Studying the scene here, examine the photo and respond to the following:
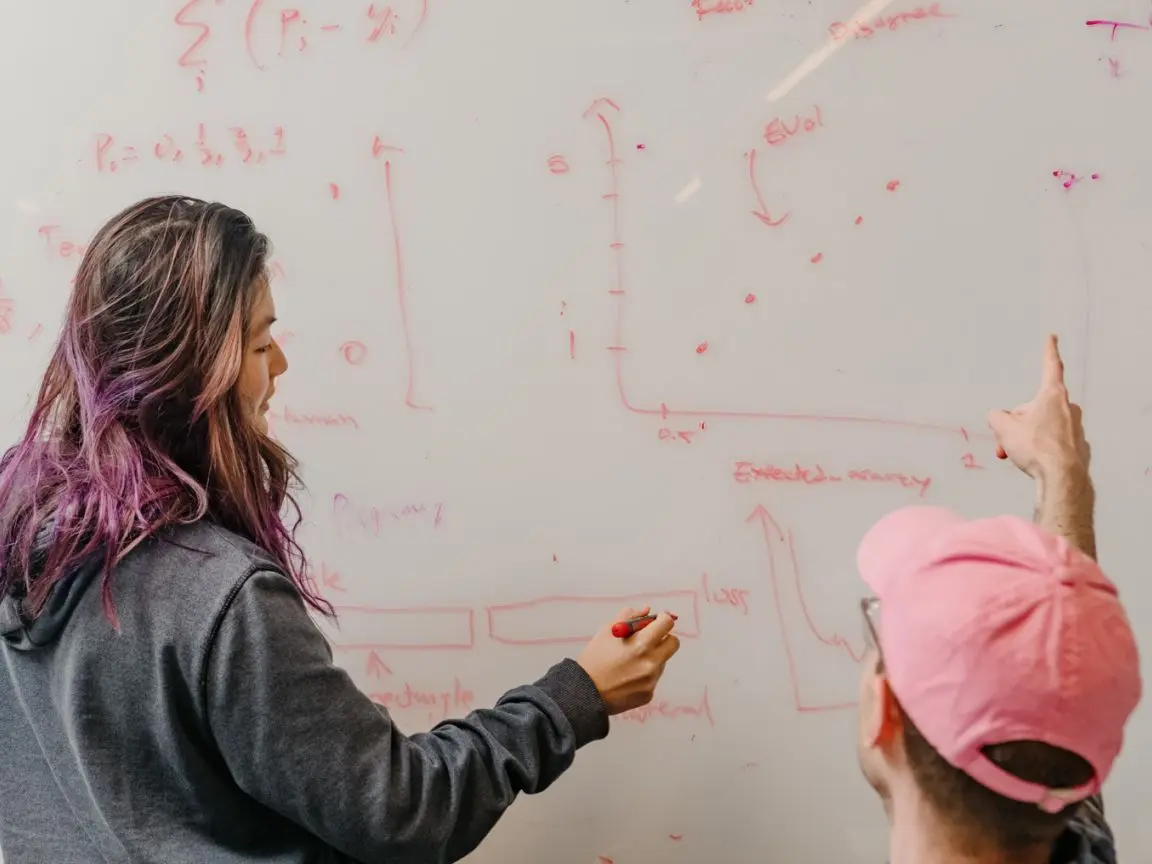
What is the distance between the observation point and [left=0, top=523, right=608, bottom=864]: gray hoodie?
2.10ft

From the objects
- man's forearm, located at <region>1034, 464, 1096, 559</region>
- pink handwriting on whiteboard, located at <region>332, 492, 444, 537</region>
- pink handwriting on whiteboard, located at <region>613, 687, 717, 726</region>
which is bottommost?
pink handwriting on whiteboard, located at <region>613, 687, 717, 726</region>

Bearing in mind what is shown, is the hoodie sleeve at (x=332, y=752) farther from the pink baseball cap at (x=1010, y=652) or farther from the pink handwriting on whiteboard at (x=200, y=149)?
the pink handwriting on whiteboard at (x=200, y=149)

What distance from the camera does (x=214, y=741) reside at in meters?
0.67

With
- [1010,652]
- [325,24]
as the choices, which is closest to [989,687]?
[1010,652]

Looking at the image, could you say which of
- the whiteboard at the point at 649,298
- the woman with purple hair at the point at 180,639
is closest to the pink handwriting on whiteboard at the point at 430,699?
the whiteboard at the point at 649,298

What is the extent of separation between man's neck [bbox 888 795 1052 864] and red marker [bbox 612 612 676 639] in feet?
0.97

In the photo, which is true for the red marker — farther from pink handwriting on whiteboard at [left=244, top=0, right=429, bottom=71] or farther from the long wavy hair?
pink handwriting on whiteboard at [left=244, top=0, right=429, bottom=71]

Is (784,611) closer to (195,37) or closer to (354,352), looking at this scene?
(354,352)

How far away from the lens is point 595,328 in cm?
98

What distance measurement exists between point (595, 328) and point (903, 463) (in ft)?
1.12

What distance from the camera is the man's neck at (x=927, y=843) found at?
0.56m

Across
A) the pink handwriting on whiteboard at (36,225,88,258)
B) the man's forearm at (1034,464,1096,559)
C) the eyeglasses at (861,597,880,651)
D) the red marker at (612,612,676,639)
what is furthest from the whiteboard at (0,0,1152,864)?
the eyeglasses at (861,597,880,651)

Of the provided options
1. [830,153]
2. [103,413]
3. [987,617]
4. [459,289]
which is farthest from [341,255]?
[987,617]

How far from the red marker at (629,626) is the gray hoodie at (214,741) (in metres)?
0.14
